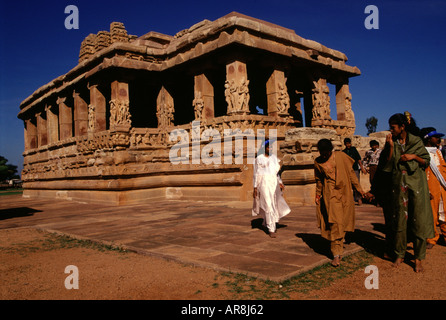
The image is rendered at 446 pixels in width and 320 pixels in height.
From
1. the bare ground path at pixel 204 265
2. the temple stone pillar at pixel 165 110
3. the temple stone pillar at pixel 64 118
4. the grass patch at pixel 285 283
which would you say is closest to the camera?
the grass patch at pixel 285 283

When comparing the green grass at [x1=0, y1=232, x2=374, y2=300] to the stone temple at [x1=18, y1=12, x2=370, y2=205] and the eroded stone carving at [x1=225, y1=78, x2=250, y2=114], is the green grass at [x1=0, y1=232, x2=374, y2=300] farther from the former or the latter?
the eroded stone carving at [x1=225, y1=78, x2=250, y2=114]

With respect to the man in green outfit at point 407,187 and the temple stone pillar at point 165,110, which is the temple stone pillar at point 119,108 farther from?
the man in green outfit at point 407,187

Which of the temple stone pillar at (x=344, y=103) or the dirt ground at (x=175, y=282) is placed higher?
the temple stone pillar at (x=344, y=103)

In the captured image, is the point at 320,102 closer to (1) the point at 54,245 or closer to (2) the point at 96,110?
(2) the point at 96,110

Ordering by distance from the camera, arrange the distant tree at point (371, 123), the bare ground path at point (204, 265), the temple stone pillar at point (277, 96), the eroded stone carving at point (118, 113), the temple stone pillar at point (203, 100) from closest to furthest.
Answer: the bare ground path at point (204, 265) → the temple stone pillar at point (277, 96) → the temple stone pillar at point (203, 100) → the eroded stone carving at point (118, 113) → the distant tree at point (371, 123)

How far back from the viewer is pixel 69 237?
6578 mm

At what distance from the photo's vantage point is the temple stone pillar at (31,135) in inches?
1001

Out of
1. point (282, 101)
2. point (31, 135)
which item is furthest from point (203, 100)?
→ point (31, 135)

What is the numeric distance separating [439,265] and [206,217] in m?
4.88

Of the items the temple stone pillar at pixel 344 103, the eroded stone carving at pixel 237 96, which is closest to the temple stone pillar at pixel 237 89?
the eroded stone carving at pixel 237 96

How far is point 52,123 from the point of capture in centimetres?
2164

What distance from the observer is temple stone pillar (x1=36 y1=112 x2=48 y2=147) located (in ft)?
75.4

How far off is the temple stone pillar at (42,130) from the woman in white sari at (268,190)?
2005 cm
